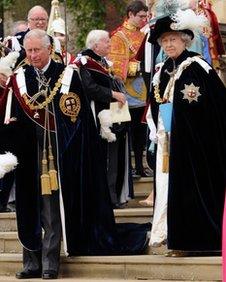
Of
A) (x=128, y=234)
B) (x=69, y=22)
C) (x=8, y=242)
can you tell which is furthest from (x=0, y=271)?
(x=69, y=22)

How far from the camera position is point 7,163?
10.0m

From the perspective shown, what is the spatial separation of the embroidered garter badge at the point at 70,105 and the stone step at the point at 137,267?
4.09 ft

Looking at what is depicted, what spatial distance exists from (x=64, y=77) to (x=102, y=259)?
161cm

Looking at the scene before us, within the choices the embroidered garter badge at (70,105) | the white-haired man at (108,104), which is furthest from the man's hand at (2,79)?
the embroidered garter badge at (70,105)

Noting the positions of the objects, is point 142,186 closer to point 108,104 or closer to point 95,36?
point 108,104

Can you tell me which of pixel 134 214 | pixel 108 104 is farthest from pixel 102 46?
pixel 134 214

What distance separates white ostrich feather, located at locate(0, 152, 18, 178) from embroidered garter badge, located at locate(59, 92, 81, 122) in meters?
0.60

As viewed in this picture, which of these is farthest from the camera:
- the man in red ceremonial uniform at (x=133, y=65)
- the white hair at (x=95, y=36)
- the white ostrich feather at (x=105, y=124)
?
the man in red ceremonial uniform at (x=133, y=65)

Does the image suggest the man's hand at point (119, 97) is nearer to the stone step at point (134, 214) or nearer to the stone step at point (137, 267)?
the stone step at point (134, 214)

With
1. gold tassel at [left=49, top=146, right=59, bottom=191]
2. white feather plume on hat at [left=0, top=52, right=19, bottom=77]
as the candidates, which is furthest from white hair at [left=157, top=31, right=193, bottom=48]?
white feather plume on hat at [left=0, top=52, right=19, bottom=77]

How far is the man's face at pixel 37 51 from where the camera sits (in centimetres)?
1002

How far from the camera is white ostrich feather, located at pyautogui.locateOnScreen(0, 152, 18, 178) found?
32.8ft

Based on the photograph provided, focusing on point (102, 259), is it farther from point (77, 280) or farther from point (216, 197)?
point (216, 197)

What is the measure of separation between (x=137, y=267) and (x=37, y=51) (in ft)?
6.61
